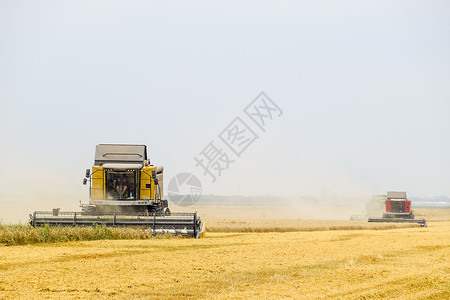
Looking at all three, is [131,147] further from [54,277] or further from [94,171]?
[54,277]

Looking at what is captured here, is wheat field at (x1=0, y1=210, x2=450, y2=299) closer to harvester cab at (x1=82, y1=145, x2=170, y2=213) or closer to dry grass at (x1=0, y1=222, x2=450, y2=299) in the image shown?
dry grass at (x1=0, y1=222, x2=450, y2=299)

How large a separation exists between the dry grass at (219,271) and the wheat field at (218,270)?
2cm

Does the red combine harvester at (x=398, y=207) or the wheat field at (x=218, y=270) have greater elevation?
the red combine harvester at (x=398, y=207)

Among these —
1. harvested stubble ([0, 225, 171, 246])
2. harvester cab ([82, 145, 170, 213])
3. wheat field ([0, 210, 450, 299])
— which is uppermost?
harvester cab ([82, 145, 170, 213])

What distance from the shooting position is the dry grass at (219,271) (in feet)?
35.1

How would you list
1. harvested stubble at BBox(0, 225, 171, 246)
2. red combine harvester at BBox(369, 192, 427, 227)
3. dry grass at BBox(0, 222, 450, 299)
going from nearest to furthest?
dry grass at BBox(0, 222, 450, 299) → harvested stubble at BBox(0, 225, 171, 246) → red combine harvester at BBox(369, 192, 427, 227)

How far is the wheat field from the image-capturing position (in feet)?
35.1

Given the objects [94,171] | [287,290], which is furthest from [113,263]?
[94,171]

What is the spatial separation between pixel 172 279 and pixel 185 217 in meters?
9.99

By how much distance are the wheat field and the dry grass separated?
2 centimetres

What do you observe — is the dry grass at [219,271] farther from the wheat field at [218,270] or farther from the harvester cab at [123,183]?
the harvester cab at [123,183]

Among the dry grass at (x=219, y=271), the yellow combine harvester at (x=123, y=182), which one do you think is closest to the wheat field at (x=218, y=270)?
the dry grass at (x=219, y=271)

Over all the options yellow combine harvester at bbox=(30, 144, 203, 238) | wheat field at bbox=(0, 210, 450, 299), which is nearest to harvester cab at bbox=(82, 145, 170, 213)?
yellow combine harvester at bbox=(30, 144, 203, 238)

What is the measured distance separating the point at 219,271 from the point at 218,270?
13 cm
